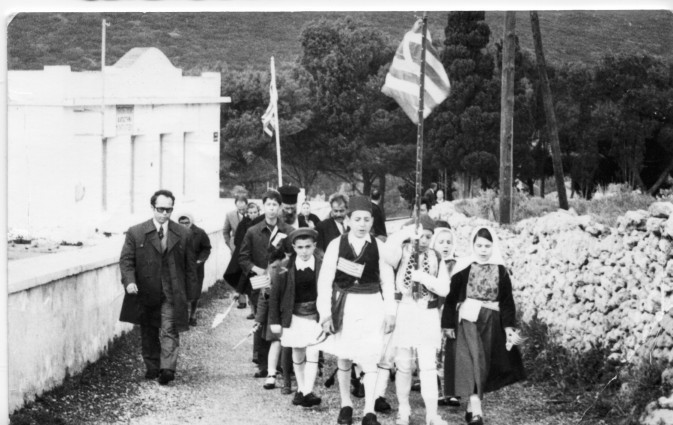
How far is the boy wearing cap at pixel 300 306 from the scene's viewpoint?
854 centimetres

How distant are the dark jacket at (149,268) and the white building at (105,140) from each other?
0.61 meters

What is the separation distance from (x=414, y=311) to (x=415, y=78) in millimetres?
2133

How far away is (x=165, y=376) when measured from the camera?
9.02 metres

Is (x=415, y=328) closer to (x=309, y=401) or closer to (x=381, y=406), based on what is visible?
(x=381, y=406)

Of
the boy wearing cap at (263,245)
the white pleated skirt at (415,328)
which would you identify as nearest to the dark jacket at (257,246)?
the boy wearing cap at (263,245)

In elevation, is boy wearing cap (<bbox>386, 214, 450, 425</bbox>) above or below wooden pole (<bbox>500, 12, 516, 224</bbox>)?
below

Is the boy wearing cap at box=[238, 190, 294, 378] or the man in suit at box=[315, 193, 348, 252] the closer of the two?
the boy wearing cap at box=[238, 190, 294, 378]

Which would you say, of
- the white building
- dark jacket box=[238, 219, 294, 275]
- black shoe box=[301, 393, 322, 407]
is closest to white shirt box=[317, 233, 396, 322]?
black shoe box=[301, 393, 322, 407]

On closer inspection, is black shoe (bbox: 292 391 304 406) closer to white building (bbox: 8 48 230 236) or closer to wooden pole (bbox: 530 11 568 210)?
white building (bbox: 8 48 230 236)

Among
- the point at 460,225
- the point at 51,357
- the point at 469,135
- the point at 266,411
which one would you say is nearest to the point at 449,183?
the point at 469,135

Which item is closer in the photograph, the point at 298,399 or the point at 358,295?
the point at 358,295

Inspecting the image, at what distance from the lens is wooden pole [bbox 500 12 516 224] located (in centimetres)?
1101

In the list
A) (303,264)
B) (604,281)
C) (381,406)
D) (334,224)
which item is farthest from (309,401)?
(604,281)

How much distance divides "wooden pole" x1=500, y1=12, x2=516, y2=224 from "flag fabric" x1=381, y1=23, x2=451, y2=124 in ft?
5.23
